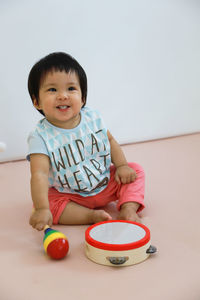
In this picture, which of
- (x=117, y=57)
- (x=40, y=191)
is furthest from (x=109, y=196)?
(x=117, y=57)

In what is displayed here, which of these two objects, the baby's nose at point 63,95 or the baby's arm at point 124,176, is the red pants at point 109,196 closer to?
the baby's arm at point 124,176

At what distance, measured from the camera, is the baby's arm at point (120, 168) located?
0.96m

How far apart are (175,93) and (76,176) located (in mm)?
1142

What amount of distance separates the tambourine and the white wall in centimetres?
92

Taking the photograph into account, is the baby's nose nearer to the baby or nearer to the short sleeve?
the baby

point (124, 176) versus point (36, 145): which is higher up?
point (36, 145)

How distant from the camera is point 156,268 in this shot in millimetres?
665

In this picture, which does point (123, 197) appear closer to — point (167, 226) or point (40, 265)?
point (167, 226)

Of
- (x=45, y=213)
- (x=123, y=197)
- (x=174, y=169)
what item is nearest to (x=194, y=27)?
(x=174, y=169)

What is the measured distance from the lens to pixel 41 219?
2.55 ft

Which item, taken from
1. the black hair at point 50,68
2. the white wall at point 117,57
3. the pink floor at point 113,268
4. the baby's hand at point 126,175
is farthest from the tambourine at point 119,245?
the white wall at point 117,57

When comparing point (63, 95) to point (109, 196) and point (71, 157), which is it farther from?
point (109, 196)

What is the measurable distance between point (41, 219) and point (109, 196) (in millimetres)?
254

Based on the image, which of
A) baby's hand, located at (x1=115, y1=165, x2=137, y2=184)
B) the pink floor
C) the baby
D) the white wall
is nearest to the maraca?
the pink floor
